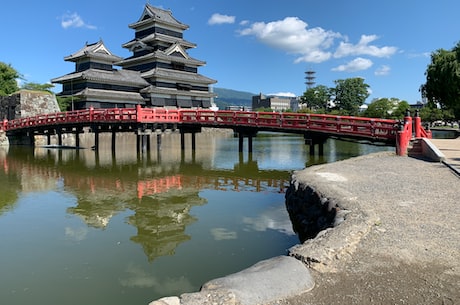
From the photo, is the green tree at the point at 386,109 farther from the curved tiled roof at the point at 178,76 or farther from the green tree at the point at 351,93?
the curved tiled roof at the point at 178,76

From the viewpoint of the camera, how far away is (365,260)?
407 centimetres

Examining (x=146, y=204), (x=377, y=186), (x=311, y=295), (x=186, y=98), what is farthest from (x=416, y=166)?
(x=186, y=98)

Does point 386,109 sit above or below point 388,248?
above

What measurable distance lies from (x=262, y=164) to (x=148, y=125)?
8.72 metres

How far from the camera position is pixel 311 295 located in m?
3.38

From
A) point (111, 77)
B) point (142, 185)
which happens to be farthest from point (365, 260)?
point (111, 77)

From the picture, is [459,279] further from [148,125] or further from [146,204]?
[148,125]

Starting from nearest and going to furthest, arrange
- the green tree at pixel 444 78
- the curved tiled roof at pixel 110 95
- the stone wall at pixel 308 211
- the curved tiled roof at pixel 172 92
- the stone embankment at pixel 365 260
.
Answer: the stone embankment at pixel 365 260 → the stone wall at pixel 308 211 → the green tree at pixel 444 78 → the curved tiled roof at pixel 110 95 → the curved tiled roof at pixel 172 92

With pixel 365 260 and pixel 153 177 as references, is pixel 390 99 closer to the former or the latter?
pixel 153 177

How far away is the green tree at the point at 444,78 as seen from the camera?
94.3ft

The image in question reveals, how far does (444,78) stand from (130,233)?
30.1 m

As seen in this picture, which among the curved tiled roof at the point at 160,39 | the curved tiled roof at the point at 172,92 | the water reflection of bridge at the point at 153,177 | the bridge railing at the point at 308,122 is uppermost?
the curved tiled roof at the point at 160,39

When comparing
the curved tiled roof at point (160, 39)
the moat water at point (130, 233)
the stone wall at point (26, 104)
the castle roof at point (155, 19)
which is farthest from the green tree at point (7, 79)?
the moat water at point (130, 233)

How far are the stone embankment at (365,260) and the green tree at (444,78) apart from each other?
26.0 meters
